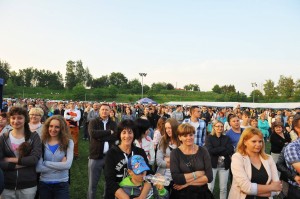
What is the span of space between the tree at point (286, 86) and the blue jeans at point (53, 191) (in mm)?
61855

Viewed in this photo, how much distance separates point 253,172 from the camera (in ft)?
10.9

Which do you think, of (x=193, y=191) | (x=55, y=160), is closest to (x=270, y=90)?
(x=193, y=191)

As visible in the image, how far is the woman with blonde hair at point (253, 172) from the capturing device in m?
3.22

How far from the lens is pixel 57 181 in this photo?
11.9 ft

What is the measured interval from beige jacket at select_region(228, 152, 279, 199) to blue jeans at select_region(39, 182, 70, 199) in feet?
7.26

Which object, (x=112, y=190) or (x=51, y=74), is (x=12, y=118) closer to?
(x=112, y=190)

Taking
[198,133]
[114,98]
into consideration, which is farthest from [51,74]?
[198,133]

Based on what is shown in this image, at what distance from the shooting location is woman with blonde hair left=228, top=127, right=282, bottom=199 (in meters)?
3.22

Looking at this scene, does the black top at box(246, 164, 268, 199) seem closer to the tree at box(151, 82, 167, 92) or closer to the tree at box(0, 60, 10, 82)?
the tree at box(151, 82, 167, 92)

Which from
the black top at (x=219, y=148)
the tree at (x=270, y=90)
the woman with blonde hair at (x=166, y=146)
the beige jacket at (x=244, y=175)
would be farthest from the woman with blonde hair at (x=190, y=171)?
the tree at (x=270, y=90)

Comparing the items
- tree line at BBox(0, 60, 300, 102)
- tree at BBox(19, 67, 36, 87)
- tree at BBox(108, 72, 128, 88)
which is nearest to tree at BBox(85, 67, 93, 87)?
tree line at BBox(0, 60, 300, 102)

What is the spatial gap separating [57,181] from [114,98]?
179ft

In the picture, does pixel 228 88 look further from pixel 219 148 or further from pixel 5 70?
pixel 219 148

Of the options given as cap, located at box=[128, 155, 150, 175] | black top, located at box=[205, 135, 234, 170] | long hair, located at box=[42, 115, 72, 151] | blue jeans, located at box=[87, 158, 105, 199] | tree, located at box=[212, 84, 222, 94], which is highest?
tree, located at box=[212, 84, 222, 94]
